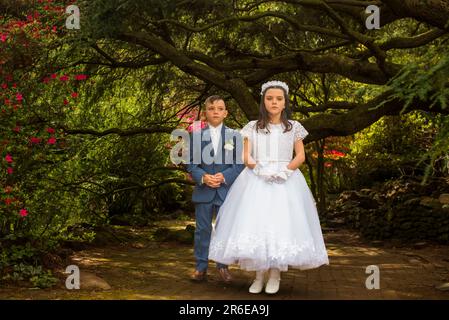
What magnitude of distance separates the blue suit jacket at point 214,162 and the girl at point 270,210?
0.44 meters

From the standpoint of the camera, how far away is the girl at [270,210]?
5805mm

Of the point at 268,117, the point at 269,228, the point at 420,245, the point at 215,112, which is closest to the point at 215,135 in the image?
the point at 215,112

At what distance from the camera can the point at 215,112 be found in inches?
268

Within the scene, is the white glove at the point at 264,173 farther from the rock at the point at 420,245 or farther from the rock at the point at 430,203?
the rock at the point at 430,203

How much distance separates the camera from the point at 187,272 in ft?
27.0

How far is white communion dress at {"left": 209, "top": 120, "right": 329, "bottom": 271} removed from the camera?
579cm

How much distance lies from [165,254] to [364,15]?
487cm

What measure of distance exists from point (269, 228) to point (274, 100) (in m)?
1.26

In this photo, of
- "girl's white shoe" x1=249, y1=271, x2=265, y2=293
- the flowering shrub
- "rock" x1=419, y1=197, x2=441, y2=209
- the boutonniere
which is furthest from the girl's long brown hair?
"rock" x1=419, y1=197, x2=441, y2=209

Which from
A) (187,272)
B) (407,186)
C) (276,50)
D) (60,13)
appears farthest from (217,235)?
(407,186)

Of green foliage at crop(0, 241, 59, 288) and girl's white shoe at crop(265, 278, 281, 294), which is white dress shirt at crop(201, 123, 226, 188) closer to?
girl's white shoe at crop(265, 278, 281, 294)

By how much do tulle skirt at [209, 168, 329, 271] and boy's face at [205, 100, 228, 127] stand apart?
85 centimetres

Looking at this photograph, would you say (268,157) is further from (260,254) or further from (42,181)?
(42,181)

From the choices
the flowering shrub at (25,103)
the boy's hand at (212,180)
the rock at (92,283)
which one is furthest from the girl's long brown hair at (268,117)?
the flowering shrub at (25,103)
